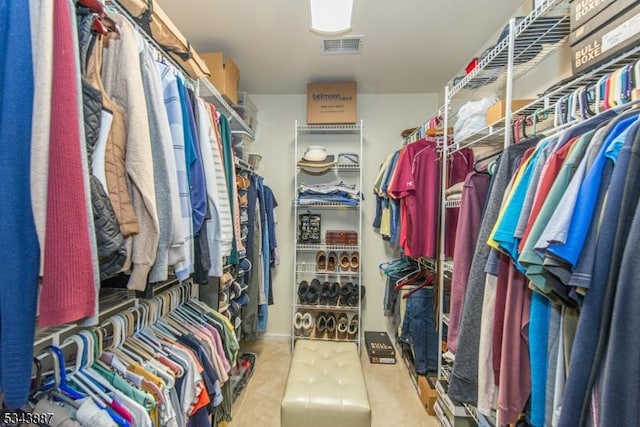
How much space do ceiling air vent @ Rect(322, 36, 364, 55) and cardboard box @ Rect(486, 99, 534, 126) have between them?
1128 mm

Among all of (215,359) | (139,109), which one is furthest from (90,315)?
(215,359)

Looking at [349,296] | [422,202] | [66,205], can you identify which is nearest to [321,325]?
[349,296]

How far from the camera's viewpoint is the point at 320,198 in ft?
8.99

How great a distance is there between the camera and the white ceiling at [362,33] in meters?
1.80

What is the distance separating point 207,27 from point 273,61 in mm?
574

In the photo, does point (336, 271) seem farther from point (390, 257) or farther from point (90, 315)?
point (90, 315)

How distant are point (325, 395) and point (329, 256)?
142 cm

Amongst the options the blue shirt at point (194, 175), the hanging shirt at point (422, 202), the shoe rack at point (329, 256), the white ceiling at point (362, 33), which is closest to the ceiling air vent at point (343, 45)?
the white ceiling at point (362, 33)

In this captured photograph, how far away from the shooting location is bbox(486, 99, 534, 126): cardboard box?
4.36 ft

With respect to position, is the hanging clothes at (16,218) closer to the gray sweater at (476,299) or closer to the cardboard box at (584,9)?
the gray sweater at (476,299)

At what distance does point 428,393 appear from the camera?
1919 millimetres

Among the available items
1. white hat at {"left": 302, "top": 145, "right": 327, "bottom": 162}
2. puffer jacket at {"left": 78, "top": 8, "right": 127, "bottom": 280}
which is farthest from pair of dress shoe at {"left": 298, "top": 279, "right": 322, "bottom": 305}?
puffer jacket at {"left": 78, "top": 8, "right": 127, "bottom": 280}

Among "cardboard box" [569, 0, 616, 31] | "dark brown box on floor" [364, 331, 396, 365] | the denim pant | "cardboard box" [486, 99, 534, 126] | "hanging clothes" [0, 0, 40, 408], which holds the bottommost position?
"dark brown box on floor" [364, 331, 396, 365]

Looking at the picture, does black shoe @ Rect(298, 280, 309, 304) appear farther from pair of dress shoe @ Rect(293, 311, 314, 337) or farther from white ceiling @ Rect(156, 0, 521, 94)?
white ceiling @ Rect(156, 0, 521, 94)
